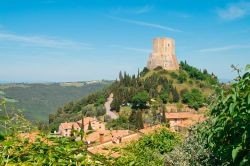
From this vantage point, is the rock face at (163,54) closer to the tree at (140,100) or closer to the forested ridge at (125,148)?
the tree at (140,100)

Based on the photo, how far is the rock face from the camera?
121875 millimetres

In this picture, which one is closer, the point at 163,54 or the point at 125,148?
the point at 125,148

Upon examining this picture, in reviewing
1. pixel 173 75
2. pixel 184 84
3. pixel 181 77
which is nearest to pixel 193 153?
pixel 184 84

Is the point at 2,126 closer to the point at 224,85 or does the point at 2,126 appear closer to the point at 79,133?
the point at 79,133

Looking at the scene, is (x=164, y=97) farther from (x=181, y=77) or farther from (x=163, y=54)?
(x=163, y=54)

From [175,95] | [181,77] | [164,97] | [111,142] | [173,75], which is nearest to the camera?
[111,142]

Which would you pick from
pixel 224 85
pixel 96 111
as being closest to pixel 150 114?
pixel 96 111

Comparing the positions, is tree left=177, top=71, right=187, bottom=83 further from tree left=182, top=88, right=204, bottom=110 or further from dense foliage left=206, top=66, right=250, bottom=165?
dense foliage left=206, top=66, right=250, bottom=165

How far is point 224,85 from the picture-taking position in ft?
20.9

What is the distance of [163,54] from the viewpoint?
12175 cm

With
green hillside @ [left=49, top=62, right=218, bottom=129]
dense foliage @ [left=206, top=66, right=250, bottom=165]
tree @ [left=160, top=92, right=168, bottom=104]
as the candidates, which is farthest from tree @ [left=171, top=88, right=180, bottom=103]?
dense foliage @ [left=206, top=66, right=250, bottom=165]

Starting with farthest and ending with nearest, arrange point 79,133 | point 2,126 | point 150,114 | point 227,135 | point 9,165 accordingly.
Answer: point 150,114, point 227,135, point 79,133, point 2,126, point 9,165

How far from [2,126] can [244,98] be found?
3.03 m

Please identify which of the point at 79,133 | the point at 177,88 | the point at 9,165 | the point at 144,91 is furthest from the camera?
the point at 177,88
